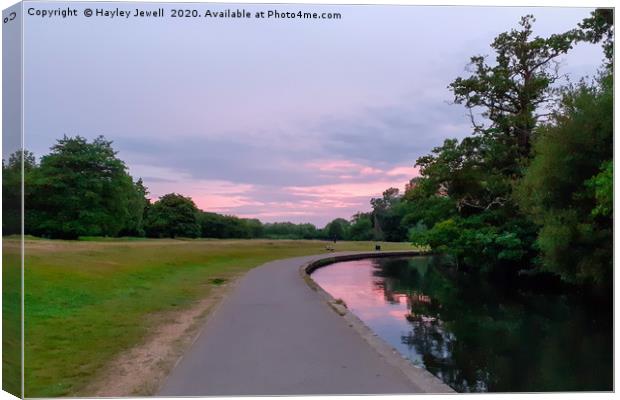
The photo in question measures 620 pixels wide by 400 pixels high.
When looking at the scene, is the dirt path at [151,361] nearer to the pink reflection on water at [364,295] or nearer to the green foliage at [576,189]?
the pink reflection on water at [364,295]

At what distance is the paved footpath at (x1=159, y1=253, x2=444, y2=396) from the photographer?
6.31 meters

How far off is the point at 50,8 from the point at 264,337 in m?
5.69

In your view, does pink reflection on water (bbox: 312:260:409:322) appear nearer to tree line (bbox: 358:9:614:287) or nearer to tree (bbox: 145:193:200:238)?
tree line (bbox: 358:9:614:287)

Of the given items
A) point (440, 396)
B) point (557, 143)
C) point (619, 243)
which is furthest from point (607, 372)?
point (557, 143)

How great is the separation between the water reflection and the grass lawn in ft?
16.5

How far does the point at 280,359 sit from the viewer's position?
750cm

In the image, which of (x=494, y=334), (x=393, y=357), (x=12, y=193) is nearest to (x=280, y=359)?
(x=393, y=357)

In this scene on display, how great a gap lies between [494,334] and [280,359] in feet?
21.8

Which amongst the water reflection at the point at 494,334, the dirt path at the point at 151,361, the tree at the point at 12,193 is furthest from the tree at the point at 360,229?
the tree at the point at 12,193

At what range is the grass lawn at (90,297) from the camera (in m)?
7.25

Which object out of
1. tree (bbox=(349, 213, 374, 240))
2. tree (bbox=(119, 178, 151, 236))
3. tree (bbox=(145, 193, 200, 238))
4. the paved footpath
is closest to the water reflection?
the paved footpath

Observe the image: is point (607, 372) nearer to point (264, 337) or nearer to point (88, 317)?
point (264, 337)

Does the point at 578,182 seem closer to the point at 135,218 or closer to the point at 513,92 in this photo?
the point at 513,92

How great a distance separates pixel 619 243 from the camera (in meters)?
6.58
